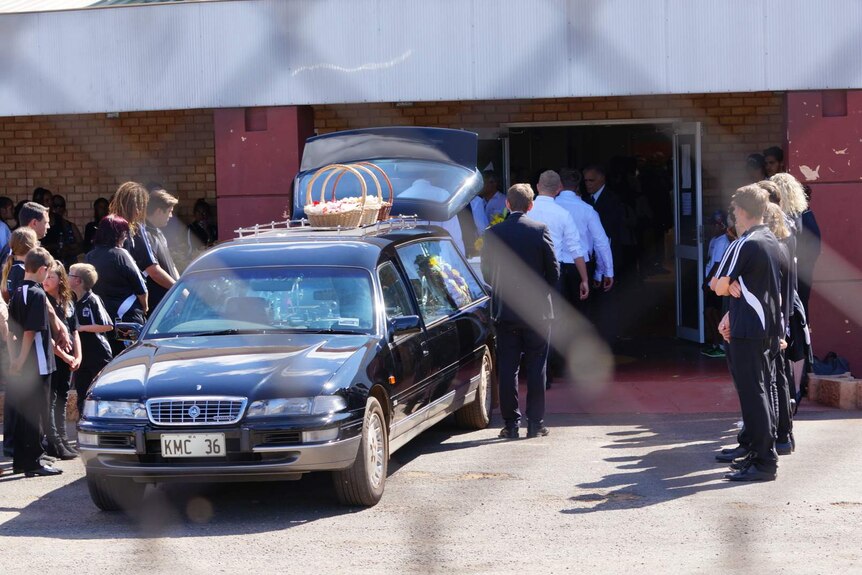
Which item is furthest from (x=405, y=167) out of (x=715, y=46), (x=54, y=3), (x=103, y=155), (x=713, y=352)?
(x=103, y=155)

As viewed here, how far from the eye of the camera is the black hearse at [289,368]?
668 centimetres

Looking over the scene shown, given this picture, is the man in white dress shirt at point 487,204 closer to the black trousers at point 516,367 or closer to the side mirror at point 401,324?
the black trousers at point 516,367

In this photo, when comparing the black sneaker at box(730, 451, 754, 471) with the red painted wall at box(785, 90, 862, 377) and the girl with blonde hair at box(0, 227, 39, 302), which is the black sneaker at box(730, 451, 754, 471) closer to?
the red painted wall at box(785, 90, 862, 377)

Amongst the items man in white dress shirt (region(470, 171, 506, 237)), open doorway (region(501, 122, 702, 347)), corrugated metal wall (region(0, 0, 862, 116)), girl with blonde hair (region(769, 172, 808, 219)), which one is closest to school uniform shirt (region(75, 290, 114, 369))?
corrugated metal wall (region(0, 0, 862, 116))

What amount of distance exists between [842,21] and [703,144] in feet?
13.1

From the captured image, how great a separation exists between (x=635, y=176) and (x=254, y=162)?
532 centimetres

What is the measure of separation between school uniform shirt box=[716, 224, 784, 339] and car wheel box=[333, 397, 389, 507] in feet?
7.23

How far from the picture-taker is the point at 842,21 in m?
10.9

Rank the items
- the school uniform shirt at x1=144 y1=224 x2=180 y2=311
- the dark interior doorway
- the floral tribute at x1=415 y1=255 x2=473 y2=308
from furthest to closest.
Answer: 1. the dark interior doorway
2. the school uniform shirt at x1=144 y1=224 x2=180 y2=311
3. the floral tribute at x1=415 y1=255 x2=473 y2=308

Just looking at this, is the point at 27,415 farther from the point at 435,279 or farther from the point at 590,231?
the point at 590,231

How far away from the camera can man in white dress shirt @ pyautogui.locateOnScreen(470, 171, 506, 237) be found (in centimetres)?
1361

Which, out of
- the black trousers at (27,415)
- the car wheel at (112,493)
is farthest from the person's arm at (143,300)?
the car wheel at (112,493)

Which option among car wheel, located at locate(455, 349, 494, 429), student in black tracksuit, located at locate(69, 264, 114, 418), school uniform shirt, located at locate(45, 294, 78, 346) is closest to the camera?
school uniform shirt, located at locate(45, 294, 78, 346)

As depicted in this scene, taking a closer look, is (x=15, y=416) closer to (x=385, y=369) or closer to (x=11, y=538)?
(x=11, y=538)
